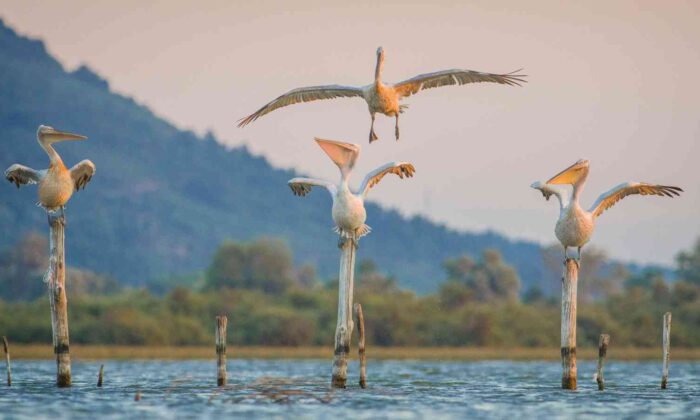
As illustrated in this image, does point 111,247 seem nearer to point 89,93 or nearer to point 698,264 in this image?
point 89,93

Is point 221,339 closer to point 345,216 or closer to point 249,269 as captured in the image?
point 345,216

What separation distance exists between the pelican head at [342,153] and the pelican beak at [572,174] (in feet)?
11.3

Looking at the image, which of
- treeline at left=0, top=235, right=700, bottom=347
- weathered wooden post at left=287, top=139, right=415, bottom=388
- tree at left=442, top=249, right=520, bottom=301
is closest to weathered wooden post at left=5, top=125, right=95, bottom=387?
weathered wooden post at left=287, top=139, right=415, bottom=388

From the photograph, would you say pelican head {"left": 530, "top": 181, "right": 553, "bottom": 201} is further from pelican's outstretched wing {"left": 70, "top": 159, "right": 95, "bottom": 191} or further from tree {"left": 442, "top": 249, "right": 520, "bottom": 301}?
tree {"left": 442, "top": 249, "right": 520, "bottom": 301}

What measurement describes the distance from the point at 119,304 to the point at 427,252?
103 metres

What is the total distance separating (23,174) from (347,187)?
223 inches

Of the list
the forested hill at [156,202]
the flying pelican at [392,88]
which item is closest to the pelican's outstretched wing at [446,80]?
the flying pelican at [392,88]

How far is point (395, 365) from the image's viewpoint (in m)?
42.5

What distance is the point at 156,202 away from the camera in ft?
483

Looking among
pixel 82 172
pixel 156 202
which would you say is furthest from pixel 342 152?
pixel 156 202

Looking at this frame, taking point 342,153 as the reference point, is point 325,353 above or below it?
below

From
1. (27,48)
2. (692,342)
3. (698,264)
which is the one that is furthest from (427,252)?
(692,342)

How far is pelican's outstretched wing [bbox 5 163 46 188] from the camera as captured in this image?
25.1m

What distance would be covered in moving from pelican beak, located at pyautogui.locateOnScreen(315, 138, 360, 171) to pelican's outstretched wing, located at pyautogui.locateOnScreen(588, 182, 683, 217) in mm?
4222
